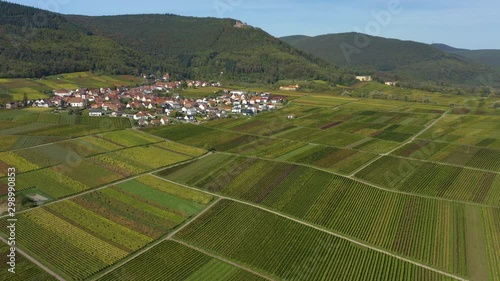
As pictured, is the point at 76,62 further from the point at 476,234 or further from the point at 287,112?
the point at 476,234

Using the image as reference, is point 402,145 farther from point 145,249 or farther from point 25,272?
point 25,272

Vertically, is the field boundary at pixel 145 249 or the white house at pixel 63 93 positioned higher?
the white house at pixel 63 93

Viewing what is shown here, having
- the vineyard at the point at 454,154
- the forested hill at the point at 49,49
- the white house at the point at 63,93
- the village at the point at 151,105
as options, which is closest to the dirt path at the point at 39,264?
the village at the point at 151,105

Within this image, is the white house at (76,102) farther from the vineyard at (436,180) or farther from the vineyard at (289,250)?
the vineyard at (436,180)

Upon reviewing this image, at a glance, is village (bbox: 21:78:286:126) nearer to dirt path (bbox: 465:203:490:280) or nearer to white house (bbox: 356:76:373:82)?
dirt path (bbox: 465:203:490:280)

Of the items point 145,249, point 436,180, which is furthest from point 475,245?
point 145,249
